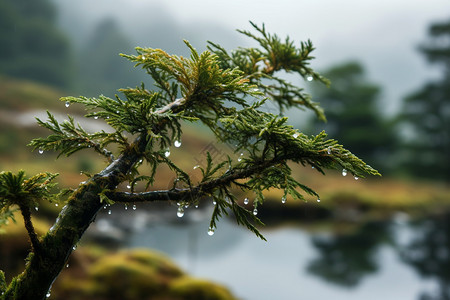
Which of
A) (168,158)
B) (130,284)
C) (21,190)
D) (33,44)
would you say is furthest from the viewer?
(33,44)

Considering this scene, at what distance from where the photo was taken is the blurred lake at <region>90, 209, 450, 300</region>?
54.5 feet

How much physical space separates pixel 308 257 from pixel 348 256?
2.30 m

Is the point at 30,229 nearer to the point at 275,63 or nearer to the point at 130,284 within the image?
the point at 275,63

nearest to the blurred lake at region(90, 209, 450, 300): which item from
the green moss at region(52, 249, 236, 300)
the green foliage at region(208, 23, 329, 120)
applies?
the green moss at region(52, 249, 236, 300)

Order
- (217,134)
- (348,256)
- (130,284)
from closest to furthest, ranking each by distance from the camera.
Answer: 1. (217,134)
2. (130,284)
3. (348,256)

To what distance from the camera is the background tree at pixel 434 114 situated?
44.3 meters

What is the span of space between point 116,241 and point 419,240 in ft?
66.0

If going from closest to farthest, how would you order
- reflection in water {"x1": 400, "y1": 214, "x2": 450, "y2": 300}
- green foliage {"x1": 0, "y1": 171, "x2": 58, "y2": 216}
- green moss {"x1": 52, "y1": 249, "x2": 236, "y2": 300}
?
green foliage {"x1": 0, "y1": 171, "x2": 58, "y2": 216} → green moss {"x1": 52, "y1": 249, "x2": 236, "y2": 300} → reflection in water {"x1": 400, "y1": 214, "x2": 450, "y2": 300}

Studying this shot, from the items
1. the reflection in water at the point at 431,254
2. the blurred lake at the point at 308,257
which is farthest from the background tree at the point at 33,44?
the reflection in water at the point at 431,254

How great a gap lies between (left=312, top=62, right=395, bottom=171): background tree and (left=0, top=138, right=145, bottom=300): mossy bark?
44.5 m

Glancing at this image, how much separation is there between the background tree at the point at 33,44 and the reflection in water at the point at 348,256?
54.5m

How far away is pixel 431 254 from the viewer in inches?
855

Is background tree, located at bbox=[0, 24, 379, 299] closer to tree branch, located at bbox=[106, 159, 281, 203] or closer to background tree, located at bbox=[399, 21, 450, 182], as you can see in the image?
tree branch, located at bbox=[106, 159, 281, 203]

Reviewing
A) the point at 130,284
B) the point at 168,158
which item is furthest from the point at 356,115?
the point at 168,158
